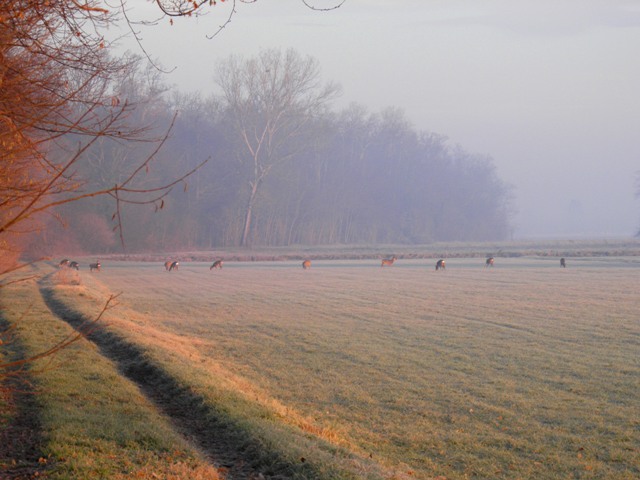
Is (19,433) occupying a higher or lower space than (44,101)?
lower

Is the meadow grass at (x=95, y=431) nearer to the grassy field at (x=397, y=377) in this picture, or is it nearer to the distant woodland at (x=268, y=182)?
the grassy field at (x=397, y=377)

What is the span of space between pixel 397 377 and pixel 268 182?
79.9 metres

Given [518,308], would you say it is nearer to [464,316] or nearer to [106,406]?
[464,316]

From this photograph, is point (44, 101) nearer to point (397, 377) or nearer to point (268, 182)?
point (397, 377)

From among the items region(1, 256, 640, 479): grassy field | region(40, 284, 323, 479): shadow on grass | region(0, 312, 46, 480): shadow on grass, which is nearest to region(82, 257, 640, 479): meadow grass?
region(1, 256, 640, 479): grassy field

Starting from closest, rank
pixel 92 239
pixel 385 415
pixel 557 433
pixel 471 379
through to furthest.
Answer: pixel 557 433 < pixel 385 415 < pixel 471 379 < pixel 92 239

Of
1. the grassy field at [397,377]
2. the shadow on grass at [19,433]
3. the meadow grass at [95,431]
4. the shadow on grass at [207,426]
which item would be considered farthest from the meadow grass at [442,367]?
the shadow on grass at [19,433]

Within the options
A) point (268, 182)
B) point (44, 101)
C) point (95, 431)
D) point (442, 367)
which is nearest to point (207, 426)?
point (95, 431)

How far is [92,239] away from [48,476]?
2495 inches

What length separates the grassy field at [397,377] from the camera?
8.91 metres

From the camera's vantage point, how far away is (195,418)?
32.0 ft

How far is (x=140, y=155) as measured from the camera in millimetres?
71938

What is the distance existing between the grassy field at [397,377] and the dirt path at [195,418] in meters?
0.04

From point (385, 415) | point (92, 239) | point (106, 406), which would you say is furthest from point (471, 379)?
point (92, 239)
